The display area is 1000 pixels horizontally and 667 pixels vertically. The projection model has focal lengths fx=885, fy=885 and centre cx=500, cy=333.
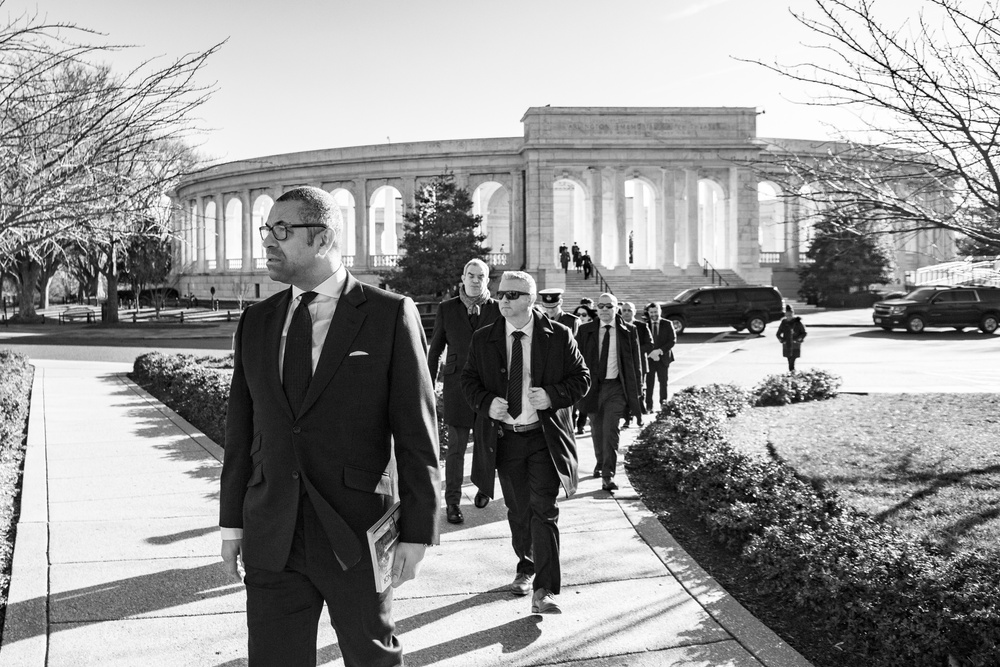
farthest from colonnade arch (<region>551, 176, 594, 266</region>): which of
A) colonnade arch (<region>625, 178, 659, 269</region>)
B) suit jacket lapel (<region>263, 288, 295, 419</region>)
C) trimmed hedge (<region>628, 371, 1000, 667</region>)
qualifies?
suit jacket lapel (<region>263, 288, 295, 419</region>)

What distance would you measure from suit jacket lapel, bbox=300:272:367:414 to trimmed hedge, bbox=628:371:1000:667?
3130 mm

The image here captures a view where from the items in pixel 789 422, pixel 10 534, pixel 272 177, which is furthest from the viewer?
pixel 272 177

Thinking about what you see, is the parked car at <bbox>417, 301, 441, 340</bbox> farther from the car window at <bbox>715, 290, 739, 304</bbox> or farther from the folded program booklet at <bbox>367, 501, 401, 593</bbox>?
the folded program booklet at <bbox>367, 501, 401, 593</bbox>

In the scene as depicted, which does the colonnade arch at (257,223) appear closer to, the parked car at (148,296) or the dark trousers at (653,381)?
the parked car at (148,296)

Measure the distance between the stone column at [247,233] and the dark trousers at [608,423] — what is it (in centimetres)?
5318

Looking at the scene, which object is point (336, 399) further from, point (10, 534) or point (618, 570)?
point (10, 534)

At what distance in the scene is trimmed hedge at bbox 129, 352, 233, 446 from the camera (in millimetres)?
11445

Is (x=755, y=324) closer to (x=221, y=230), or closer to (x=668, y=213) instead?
(x=668, y=213)

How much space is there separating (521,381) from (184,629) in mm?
2345

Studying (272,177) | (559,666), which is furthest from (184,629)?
(272,177)

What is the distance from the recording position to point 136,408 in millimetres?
13062

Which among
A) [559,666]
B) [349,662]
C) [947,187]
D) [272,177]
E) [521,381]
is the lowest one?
[559,666]

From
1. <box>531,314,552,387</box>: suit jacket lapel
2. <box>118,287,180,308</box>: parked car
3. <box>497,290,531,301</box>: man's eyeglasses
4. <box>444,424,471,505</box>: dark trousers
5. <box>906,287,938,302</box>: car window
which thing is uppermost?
<box>118,287,180,308</box>: parked car

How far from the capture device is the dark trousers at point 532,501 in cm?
509
